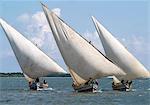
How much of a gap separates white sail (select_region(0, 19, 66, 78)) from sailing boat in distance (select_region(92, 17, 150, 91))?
626cm

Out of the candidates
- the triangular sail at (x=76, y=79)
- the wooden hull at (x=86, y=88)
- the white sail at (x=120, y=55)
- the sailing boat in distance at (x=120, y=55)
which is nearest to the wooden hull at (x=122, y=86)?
the sailing boat in distance at (x=120, y=55)

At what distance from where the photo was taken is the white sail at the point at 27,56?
2469 inches

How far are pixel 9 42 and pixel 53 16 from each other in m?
8.54

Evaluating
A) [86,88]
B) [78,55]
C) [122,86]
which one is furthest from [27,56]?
[122,86]

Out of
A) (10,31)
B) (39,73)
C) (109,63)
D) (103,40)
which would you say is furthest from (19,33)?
(109,63)

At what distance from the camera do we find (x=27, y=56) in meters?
63.2

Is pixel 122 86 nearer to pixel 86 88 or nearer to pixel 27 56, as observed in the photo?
pixel 86 88

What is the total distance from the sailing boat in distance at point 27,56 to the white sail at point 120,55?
6.10 meters

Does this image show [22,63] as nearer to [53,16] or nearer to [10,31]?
[10,31]

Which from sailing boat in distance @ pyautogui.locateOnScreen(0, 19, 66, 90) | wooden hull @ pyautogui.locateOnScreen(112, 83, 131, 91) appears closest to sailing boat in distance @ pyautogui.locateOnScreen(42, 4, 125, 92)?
sailing boat in distance @ pyautogui.locateOnScreen(0, 19, 66, 90)

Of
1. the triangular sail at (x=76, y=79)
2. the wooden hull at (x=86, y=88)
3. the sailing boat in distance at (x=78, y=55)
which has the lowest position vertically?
the wooden hull at (x=86, y=88)

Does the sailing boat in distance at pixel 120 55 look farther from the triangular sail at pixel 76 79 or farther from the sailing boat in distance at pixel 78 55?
the triangular sail at pixel 76 79

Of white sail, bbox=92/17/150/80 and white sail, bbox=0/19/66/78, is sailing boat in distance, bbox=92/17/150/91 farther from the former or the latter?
white sail, bbox=0/19/66/78

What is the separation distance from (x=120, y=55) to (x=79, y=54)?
8212mm
